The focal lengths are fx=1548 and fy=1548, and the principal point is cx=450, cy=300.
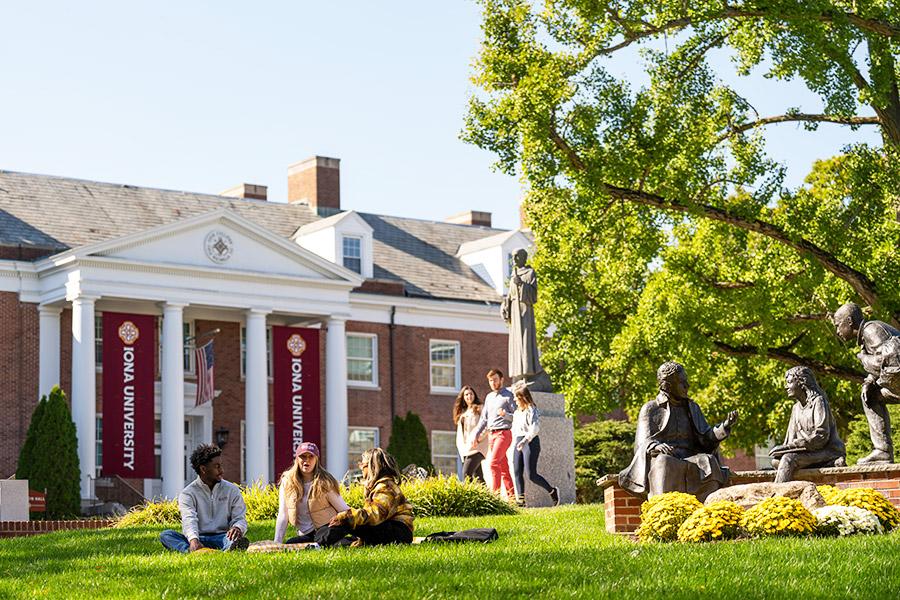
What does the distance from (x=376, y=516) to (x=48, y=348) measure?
29652mm

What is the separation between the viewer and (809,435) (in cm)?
1552

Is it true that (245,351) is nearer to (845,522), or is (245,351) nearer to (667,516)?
(667,516)

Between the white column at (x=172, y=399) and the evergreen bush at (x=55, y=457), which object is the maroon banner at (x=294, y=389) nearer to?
the white column at (x=172, y=399)

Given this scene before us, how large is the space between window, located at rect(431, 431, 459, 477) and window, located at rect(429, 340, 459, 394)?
4.56ft

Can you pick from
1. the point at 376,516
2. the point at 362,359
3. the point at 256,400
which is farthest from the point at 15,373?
the point at 376,516

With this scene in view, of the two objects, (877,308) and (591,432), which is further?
(591,432)

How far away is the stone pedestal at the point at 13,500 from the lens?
2923 cm

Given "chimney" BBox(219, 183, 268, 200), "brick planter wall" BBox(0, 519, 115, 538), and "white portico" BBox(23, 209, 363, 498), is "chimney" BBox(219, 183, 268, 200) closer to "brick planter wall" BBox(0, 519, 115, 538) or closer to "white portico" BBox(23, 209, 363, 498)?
"white portico" BBox(23, 209, 363, 498)

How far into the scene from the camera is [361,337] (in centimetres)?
4778

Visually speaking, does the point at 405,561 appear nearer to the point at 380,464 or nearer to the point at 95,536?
the point at 380,464

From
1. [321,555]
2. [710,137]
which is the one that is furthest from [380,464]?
[710,137]

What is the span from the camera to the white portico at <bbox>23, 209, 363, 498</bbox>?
40312 millimetres

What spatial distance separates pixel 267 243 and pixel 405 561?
32.8 m

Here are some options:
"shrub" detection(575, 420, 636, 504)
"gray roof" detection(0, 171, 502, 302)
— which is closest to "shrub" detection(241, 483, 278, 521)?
"shrub" detection(575, 420, 636, 504)
